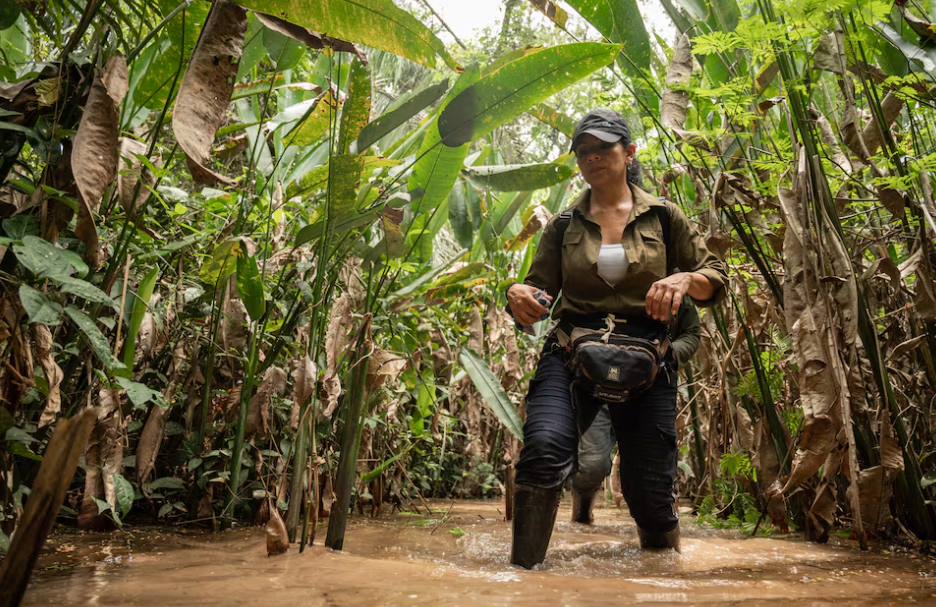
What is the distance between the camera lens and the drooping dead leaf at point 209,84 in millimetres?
1384

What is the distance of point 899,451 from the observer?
2.56m

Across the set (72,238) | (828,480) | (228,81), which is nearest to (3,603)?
(228,81)

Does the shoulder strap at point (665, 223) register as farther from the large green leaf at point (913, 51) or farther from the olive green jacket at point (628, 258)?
the large green leaf at point (913, 51)

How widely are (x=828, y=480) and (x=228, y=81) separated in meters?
2.60

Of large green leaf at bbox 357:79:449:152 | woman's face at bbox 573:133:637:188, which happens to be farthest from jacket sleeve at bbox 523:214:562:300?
large green leaf at bbox 357:79:449:152

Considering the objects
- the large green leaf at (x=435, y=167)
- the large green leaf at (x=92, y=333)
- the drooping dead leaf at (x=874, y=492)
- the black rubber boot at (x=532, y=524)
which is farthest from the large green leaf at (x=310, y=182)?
the drooping dead leaf at (x=874, y=492)

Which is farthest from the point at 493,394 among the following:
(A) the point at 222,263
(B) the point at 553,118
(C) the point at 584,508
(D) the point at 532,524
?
(B) the point at 553,118

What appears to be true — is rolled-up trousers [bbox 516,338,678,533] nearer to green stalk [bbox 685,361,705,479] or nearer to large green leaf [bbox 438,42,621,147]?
large green leaf [bbox 438,42,621,147]

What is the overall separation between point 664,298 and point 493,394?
85 centimetres

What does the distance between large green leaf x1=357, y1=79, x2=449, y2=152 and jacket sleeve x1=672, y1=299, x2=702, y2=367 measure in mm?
1277

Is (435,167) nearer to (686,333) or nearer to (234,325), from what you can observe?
(234,325)

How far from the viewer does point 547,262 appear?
2762 mm

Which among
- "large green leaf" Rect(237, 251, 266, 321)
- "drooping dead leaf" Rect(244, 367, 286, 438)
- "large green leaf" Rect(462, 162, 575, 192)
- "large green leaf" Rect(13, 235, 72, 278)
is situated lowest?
"drooping dead leaf" Rect(244, 367, 286, 438)

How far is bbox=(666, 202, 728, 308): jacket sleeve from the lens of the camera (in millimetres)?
2617
